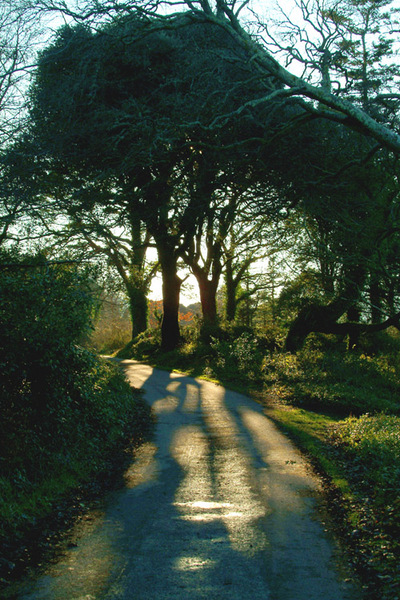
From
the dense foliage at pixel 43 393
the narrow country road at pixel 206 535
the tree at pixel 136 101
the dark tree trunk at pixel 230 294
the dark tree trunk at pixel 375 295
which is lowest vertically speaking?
the narrow country road at pixel 206 535

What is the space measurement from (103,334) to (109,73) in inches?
1512

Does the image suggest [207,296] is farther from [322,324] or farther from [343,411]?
[343,411]

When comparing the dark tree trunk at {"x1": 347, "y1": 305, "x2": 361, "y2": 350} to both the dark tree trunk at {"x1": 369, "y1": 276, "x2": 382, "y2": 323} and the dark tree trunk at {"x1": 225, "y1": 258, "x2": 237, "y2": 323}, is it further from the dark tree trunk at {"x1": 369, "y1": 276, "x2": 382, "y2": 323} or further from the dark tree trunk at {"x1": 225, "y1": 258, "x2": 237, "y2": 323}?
the dark tree trunk at {"x1": 225, "y1": 258, "x2": 237, "y2": 323}

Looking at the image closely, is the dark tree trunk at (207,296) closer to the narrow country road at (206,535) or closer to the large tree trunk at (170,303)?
the large tree trunk at (170,303)

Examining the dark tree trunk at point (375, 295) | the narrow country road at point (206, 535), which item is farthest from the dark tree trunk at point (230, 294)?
the narrow country road at point (206, 535)

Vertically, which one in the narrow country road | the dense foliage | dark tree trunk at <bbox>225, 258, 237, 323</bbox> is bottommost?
the narrow country road

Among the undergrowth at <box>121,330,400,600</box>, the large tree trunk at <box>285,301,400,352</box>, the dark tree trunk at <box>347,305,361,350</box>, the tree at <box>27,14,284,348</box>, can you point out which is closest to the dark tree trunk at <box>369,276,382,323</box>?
the large tree trunk at <box>285,301,400,352</box>

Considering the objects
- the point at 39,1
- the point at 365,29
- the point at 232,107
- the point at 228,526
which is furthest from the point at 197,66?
the point at 228,526

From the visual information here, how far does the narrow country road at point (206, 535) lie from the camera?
16.5 ft

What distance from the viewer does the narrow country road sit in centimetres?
503

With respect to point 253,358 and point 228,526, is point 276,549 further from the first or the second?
point 253,358

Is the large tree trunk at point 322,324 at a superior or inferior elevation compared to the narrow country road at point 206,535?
superior

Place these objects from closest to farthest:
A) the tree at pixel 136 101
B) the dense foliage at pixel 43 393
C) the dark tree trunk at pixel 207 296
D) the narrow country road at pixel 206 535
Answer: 1. the narrow country road at pixel 206 535
2. the dense foliage at pixel 43 393
3. the tree at pixel 136 101
4. the dark tree trunk at pixel 207 296

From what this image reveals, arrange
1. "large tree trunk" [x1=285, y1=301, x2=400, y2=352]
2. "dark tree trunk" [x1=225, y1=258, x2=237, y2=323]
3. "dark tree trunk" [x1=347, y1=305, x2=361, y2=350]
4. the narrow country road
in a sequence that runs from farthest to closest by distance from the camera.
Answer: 1. "dark tree trunk" [x1=225, y1=258, x2=237, y2=323]
2. "dark tree trunk" [x1=347, y1=305, x2=361, y2=350]
3. "large tree trunk" [x1=285, y1=301, x2=400, y2=352]
4. the narrow country road
